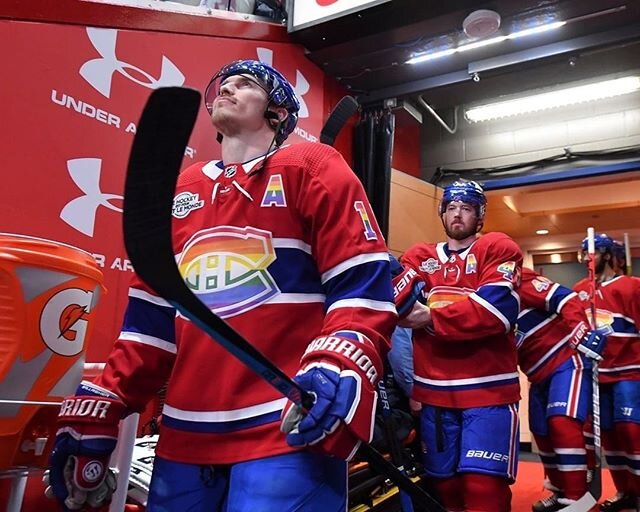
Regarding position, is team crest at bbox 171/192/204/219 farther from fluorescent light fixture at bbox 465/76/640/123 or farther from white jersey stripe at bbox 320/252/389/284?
fluorescent light fixture at bbox 465/76/640/123

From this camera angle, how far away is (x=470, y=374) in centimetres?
228

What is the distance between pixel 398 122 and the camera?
5324 mm

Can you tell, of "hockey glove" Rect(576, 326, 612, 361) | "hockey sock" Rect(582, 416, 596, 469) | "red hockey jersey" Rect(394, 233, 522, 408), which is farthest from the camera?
"hockey sock" Rect(582, 416, 596, 469)

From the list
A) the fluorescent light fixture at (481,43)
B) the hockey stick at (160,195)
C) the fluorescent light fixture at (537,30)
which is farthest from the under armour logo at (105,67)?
the fluorescent light fixture at (537,30)

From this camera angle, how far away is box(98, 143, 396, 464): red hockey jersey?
1034 millimetres

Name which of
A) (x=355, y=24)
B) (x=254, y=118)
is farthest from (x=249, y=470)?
(x=355, y=24)

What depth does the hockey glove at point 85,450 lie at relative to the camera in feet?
3.63

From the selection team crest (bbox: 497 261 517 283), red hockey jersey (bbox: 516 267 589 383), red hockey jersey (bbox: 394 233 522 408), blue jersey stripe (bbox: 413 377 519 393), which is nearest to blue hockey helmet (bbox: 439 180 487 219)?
red hockey jersey (bbox: 394 233 522 408)

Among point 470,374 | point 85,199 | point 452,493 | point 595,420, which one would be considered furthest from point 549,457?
point 85,199

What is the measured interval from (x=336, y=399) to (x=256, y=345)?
27cm

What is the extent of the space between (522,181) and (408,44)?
A: 2177 millimetres

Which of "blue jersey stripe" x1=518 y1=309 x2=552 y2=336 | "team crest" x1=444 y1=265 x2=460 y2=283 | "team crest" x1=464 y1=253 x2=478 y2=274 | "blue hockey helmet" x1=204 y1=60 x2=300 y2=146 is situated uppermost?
"blue hockey helmet" x1=204 y1=60 x2=300 y2=146

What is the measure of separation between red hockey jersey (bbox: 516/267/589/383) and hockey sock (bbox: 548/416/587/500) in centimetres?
34

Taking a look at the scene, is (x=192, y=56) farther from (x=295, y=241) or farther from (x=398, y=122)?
(x=398, y=122)
